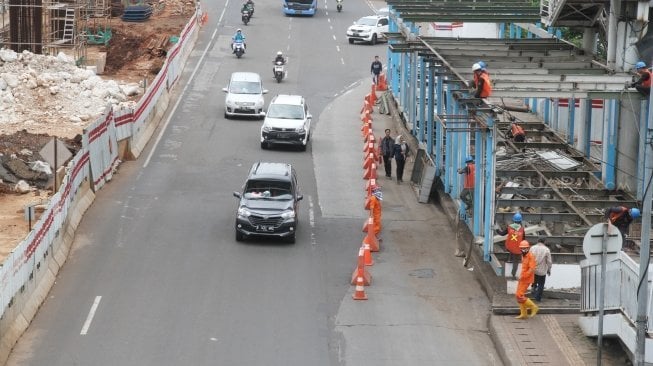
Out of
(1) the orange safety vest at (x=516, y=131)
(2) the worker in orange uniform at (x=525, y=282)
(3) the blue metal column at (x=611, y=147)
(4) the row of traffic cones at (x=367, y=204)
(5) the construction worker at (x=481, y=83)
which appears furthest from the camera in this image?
(1) the orange safety vest at (x=516, y=131)

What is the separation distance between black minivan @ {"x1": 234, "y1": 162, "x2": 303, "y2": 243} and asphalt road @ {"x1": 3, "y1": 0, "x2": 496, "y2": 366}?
0.46m

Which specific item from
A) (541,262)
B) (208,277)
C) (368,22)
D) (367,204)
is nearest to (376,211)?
(367,204)

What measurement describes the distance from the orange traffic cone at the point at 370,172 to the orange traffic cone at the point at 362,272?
821 cm

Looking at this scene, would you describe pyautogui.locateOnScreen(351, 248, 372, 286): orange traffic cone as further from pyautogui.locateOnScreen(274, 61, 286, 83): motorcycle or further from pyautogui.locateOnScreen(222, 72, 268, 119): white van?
pyautogui.locateOnScreen(274, 61, 286, 83): motorcycle

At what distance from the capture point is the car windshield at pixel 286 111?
44469mm

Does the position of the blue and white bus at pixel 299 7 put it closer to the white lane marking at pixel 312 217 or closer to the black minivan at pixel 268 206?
the white lane marking at pixel 312 217

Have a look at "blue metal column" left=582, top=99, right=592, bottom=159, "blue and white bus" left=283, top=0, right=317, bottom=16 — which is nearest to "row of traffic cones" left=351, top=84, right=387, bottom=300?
"blue metal column" left=582, top=99, right=592, bottom=159

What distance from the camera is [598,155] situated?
36938 mm

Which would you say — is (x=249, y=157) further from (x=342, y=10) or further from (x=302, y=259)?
(x=342, y=10)

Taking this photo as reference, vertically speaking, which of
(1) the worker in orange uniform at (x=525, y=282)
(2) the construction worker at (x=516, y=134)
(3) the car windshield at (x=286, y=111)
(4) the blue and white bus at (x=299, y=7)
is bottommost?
(1) the worker in orange uniform at (x=525, y=282)

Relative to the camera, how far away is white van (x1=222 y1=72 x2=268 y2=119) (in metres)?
48.7

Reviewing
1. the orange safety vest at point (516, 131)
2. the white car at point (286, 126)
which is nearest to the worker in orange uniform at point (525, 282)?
the orange safety vest at point (516, 131)

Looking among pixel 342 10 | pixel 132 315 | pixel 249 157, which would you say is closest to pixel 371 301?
pixel 132 315

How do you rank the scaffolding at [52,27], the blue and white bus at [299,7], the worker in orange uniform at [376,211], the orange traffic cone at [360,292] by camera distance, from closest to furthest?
the orange traffic cone at [360,292], the worker in orange uniform at [376,211], the scaffolding at [52,27], the blue and white bus at [299,7]
